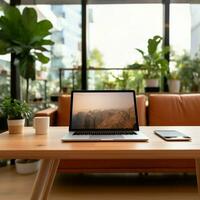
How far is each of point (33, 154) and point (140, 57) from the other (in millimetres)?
2913

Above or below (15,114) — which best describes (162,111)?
below

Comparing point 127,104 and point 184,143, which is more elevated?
point 127,104

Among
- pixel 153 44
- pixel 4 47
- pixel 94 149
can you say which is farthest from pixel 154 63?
pixel 94 149

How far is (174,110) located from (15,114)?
1829 mm

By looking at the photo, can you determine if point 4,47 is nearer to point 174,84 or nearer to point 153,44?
point 153,44

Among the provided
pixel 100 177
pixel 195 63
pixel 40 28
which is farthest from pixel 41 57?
pixel 195 63

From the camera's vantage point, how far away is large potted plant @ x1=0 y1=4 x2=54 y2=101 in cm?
291

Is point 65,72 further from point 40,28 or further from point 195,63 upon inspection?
point 195,63

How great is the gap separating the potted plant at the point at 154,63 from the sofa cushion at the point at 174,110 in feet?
2.21

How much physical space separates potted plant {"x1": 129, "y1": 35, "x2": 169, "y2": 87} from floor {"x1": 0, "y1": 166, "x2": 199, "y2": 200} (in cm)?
130

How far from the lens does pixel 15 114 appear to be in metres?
1.45

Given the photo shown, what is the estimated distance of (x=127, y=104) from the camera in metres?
1.42

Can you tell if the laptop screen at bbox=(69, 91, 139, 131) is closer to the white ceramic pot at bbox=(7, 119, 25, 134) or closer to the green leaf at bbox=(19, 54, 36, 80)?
the white ceramic pot at bbox=(7, 119, 25, 134)

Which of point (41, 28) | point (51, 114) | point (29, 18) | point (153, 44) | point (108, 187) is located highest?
point (29, 18)
